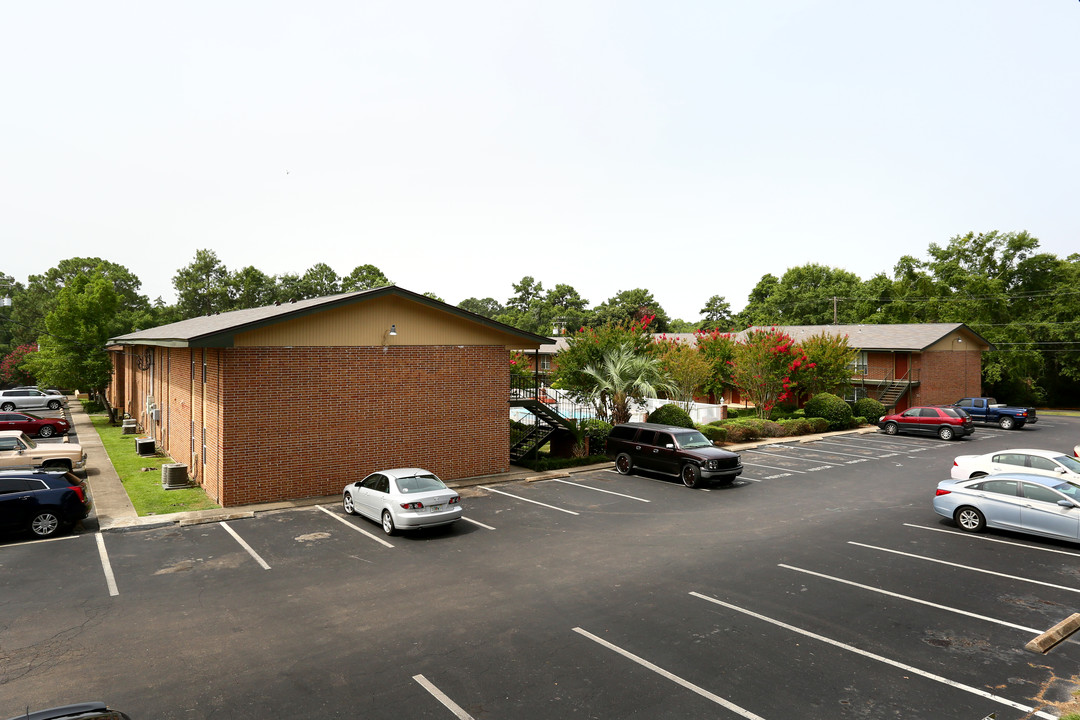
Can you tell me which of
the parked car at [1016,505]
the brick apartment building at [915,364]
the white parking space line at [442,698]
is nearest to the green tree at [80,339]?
the brick apartment building at [915,364]

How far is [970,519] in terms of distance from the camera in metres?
15.8

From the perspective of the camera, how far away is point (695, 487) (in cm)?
2125

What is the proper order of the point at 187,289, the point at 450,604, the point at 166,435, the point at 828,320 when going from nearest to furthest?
1. the point at 450,604
2. the point at 166,435
3. the point at 828,320
4. the point at 187,289

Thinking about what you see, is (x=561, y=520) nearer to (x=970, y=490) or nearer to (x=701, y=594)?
(x=701, y=594)

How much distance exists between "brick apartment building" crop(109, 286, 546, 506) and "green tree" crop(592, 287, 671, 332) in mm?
62910

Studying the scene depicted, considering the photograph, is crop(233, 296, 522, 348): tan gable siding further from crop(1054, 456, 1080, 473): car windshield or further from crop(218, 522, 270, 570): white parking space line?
crop(1054, 456, 1080, 473): car windshield

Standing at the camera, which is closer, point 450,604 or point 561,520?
point 450,604

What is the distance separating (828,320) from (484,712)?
81.6 metres

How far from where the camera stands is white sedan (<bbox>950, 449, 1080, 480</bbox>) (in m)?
18.0

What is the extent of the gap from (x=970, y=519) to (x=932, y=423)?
68.7 ft

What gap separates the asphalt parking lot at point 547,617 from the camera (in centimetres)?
787

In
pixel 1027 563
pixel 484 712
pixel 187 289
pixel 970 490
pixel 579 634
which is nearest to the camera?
pixel 484 712

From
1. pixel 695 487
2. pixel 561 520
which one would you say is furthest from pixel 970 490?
pixel 561 520

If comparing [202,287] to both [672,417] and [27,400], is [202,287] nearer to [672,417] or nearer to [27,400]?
[27,400]
